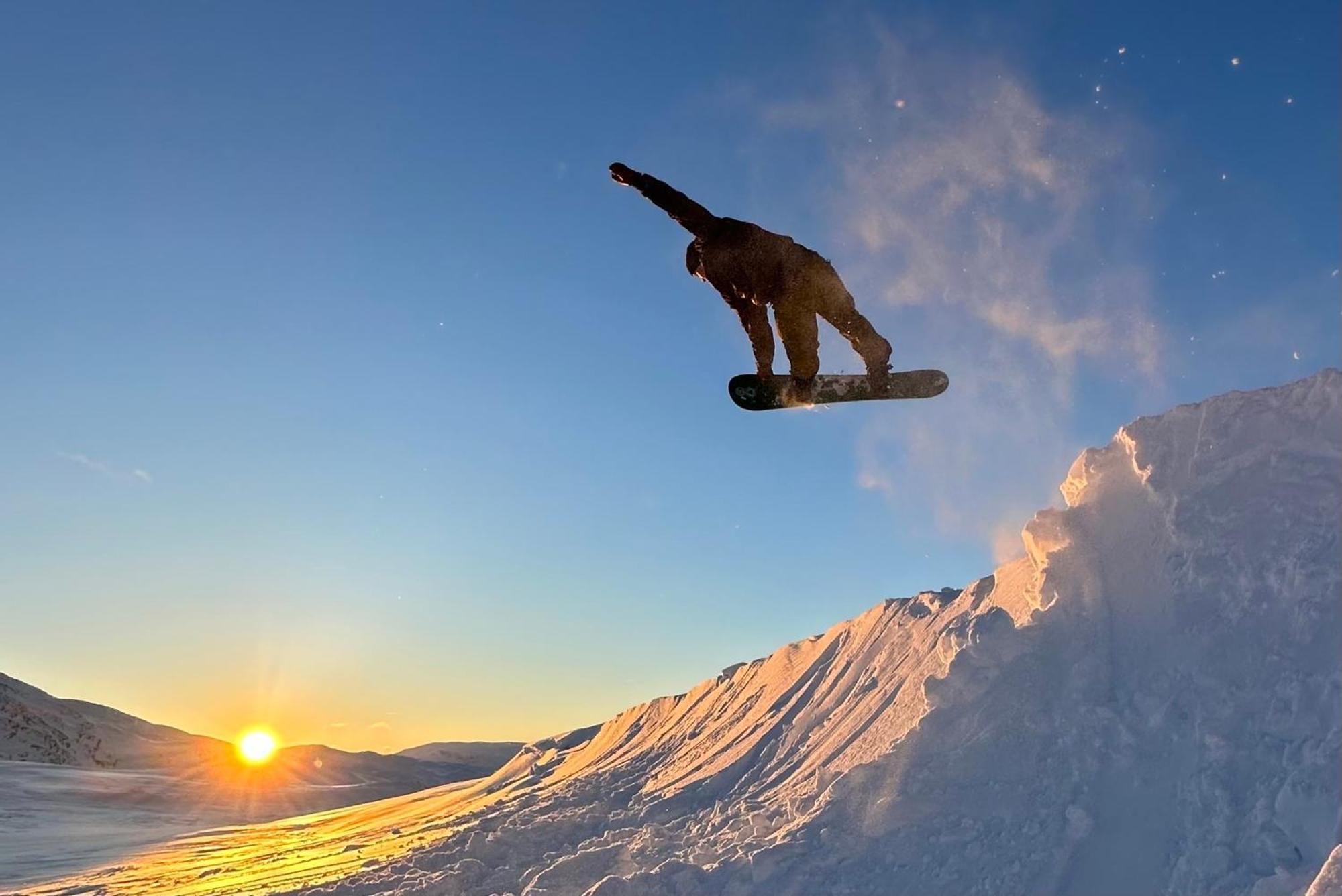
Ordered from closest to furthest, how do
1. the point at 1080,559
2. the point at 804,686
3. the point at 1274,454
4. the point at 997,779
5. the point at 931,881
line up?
the point at 931,881, the point at 997,779, the point at 1274,454, the point at 1080,559, the point at 804,686

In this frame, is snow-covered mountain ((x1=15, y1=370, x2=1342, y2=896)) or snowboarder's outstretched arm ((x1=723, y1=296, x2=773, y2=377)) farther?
snow-covered mountain ((x1=15, y1=370, x2=1342, y2=896))

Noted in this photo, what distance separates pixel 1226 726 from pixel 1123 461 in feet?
14.1

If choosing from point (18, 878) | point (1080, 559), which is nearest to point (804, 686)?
point (1080, 559)

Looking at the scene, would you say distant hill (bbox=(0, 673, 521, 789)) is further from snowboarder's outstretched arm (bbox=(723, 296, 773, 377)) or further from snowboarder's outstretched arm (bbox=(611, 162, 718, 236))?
snowboarder's outstretched arm (bbox=(611, 162, 718, 236))

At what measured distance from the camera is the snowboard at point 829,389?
6.56 meters

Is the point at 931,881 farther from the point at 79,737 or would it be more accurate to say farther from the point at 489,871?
the point at 79,737

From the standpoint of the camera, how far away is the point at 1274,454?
1139 cm

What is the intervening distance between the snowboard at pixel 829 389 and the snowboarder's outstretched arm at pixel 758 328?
26 cm

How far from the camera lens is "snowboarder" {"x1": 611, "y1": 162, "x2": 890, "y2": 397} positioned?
532 cm

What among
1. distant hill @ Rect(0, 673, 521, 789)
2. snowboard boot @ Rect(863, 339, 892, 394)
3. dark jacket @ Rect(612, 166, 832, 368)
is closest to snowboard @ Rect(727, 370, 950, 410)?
snowboard boot @ Rect(863, 339, 892, 394)

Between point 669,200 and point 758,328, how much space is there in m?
1.13

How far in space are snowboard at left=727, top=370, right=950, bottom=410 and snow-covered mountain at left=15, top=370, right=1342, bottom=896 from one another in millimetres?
5634

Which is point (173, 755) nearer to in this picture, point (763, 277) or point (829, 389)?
point (829, 389)

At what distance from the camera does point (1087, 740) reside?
411 inches
